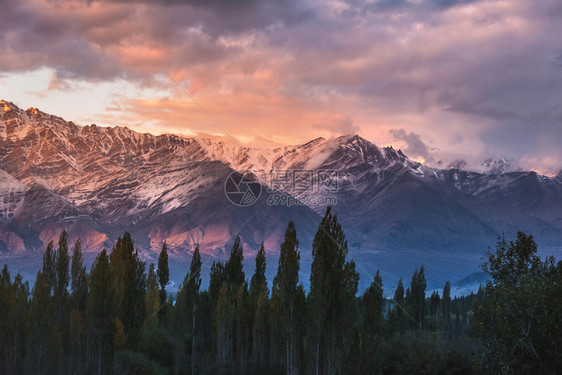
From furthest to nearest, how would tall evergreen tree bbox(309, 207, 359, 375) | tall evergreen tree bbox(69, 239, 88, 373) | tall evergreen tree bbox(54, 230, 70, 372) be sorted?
tall evergreen tree bbox(54, 230, 70, 372)
tall evergreen tree bbox(69, 239, 88, 373)
tall evergreen tree bbox(309, 207, 359, 375)

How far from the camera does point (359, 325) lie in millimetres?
63375

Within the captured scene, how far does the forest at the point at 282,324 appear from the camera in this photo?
4044cm

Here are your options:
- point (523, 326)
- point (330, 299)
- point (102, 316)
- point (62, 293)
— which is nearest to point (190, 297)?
point (62, 293)

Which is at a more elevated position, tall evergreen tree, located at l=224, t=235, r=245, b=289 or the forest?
tall evergreen tree, located at l=224, t=235, r=245, b=289

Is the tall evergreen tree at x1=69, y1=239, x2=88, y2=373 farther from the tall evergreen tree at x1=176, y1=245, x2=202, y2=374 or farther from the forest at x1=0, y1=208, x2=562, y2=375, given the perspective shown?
the tall evergreen tree at x1=176, y1=245, x2=202, y2=374

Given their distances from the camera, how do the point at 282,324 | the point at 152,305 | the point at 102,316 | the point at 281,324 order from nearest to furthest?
the point at 282,324, the point at 281,324, the point at 102,316, the point at 152,305

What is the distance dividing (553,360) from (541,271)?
6890 mm

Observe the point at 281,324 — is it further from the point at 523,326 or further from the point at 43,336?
the point at 523,326

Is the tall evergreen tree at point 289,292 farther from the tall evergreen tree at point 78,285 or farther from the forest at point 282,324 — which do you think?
the tall evergreen tree at point 78,285

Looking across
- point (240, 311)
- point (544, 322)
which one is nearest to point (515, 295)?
point (544, 322)

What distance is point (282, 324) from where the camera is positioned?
65875 mm

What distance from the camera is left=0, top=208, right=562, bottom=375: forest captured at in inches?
1592

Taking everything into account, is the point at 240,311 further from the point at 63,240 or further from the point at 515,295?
the point at 515,295

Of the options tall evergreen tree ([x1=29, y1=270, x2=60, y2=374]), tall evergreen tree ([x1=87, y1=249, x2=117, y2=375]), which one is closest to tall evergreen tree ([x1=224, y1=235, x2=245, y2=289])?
tall evergreen tree ([x1=29, y1=270, x2=60, y2=374])
